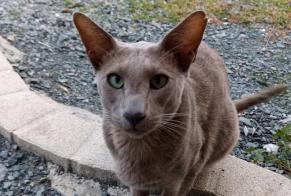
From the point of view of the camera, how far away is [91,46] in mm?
1812

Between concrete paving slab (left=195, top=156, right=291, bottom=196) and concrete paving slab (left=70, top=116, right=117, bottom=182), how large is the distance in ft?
1.35

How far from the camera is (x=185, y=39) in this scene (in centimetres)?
177

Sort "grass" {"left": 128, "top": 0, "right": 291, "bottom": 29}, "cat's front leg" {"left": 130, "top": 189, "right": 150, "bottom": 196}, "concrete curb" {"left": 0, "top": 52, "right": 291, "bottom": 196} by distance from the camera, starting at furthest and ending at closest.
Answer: "grass" {"left": 128, "top": 0, "right": 291, "bottom": 29}, "concrete curb" {"left": 0, "top": 52, "right": 291, "bottom": 196}, "cat's front leg" {"left": 130, "top": 189, "right": 150, "bottom": 196}

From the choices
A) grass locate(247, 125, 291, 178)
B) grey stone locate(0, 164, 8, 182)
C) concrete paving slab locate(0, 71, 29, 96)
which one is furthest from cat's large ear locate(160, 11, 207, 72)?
concrete paving slab locate(0, 71, 29, 96)

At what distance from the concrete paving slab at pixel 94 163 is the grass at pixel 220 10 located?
1.89 m

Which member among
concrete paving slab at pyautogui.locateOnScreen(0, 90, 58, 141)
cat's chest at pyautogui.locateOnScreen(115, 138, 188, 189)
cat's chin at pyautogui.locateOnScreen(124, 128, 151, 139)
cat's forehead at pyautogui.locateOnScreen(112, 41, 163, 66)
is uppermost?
cat's forehead at pyautogui.locateOnScreen(112, 41, 163, 66)

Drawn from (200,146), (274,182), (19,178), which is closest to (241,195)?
(274,182)

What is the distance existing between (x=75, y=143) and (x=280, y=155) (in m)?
1.04

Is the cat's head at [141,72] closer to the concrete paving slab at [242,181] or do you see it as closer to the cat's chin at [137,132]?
the cat's chin at [137,132]

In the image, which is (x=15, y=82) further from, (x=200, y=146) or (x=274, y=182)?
(x=274, y=182)

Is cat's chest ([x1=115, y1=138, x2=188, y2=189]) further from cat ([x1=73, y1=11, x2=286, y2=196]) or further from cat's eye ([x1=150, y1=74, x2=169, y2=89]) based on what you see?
cat's eye ([x1=150, y1=74, x2=169, y2=89])

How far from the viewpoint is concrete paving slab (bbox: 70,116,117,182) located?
227cm

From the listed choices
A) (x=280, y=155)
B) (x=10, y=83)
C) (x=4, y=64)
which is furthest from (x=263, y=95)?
(x=4, y=64)

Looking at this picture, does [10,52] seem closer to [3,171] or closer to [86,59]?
[86,59]
